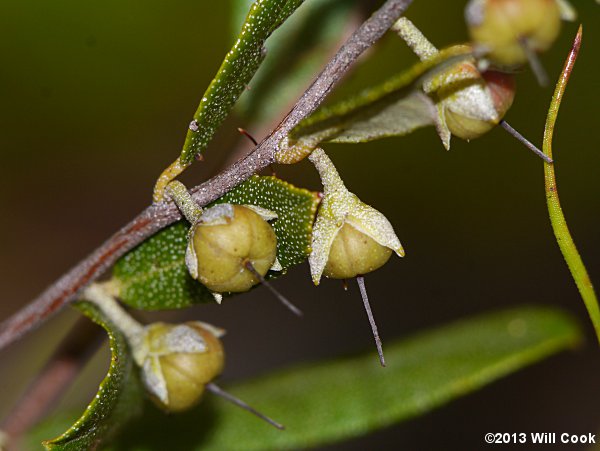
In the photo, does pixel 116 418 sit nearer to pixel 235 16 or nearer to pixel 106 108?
pixel 235 16

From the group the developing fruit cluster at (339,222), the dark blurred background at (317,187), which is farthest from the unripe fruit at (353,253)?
the dark blurred background at (317,187)

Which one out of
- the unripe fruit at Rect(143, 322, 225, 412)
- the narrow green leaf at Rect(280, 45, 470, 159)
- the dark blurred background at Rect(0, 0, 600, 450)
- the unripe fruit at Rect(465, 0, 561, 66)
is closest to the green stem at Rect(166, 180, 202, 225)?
the narrow green leaf at Rect(280, 45, 470, 159)

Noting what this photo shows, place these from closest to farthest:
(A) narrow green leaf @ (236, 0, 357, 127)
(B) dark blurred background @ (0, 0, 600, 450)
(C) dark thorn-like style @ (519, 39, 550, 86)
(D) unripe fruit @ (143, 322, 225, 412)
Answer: (C) dark thorn-like style @ (519, 39, 550, 86), (D) unripe fruit @ (143, 322, 225, 412), (A) narrow green leaf @ (236, 0, 357, 127), (B) dark blurred background @ (0, 0, 600, 450)

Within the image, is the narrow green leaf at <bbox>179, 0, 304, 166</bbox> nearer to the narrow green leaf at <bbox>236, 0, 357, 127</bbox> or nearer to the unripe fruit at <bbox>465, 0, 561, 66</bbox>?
the unripe fruit at <bbox>465, 0, 561, 66</bbox>

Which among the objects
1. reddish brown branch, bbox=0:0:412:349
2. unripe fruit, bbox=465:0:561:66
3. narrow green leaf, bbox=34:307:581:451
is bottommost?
narrow green leaf, bbox=34:307:581:451

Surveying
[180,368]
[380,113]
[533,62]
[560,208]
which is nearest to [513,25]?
[533,62]

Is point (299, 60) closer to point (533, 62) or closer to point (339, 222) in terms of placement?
point (339, 222)
